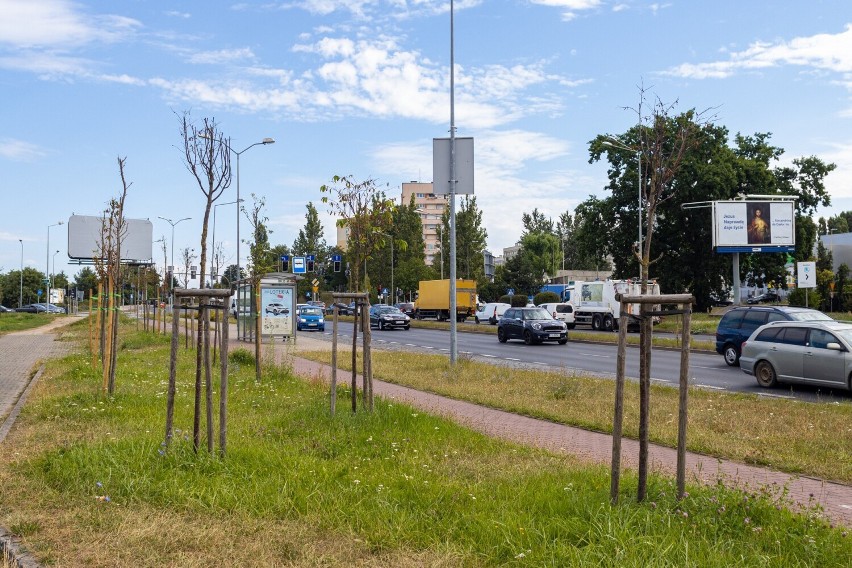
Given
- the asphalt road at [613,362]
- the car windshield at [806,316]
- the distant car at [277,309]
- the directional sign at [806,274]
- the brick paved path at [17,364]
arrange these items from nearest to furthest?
the brick paved path at [17,364] < the asphalt road at [613,362] < the car windshield at [806,316] < the distant car at [277,309] < the directional sign at [806,274]

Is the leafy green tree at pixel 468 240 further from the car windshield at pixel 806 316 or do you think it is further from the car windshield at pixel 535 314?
the car windshield at pixel 806 316

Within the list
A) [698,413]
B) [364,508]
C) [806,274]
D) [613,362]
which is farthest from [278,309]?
[806,274]

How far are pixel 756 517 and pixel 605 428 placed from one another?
482 centimetres

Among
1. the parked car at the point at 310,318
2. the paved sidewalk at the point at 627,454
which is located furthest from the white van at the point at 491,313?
the paved sidewalk at the point at 627,454

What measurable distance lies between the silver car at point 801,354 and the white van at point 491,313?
33.1 m

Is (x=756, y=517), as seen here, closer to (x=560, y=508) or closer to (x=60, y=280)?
(x=560, y=508)

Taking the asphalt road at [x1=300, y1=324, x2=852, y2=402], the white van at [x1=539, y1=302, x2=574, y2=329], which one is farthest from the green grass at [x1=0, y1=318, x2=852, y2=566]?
the white van at [x1=539, y1=302, x2=574, y2=329]

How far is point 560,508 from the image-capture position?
5547 mm

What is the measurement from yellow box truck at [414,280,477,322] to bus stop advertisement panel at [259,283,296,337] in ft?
93.0

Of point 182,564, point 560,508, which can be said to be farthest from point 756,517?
point 182,564

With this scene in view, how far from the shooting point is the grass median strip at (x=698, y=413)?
8492mm

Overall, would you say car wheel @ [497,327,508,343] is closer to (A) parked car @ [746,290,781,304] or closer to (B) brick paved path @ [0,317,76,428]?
(B) brick paved path @ [0,317,76,428]

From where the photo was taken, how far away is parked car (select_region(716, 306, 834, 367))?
20.6 m

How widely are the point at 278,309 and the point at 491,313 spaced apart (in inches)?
995
